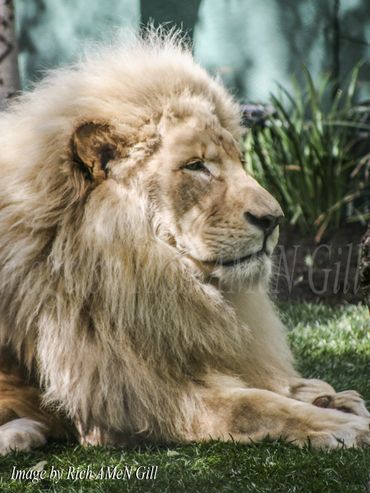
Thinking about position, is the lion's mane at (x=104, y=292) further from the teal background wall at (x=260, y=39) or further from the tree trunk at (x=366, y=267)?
the teal background wall at (x=260, y=39)

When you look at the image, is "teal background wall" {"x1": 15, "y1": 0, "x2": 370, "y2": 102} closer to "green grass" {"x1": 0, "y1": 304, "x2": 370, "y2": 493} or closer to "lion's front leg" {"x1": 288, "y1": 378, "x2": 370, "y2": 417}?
"lion's front leg" {"x1": 288, "y1": 378, "x2": 370, "y2": 417}

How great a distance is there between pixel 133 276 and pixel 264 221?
1.61ft

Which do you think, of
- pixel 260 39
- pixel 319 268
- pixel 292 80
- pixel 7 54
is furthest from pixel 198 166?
pixel 260 39

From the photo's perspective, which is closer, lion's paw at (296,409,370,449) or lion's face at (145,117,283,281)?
lion's paw at (296,409,370,449)

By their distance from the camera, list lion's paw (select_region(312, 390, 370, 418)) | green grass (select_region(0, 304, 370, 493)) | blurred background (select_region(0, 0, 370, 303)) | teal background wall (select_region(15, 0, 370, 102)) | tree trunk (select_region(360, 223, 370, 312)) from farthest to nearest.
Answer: teal background wall (select_region(15, 0, 370, 102))
blurred background (select_region(0, 0, 370, 303))
lion's paw (select_region(312, 390, 370, 418))
green grass (select_region(0, 304, 370, 493))
tree trunk (select_region(360, 223, 370, 312))

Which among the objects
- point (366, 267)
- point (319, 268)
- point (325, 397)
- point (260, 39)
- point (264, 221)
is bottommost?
point (319, 268)

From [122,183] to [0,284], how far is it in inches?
22.2

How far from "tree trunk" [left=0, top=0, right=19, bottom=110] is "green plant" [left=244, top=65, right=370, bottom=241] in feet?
8.98

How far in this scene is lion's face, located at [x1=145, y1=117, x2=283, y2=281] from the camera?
130 inches

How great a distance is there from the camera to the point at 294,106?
8.16 m

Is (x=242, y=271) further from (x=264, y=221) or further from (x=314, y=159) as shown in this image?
(x=314, y=159)

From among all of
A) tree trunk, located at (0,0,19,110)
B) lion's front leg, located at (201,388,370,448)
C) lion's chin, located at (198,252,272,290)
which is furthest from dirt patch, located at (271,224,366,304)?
lion's front leg, located at (201,388,370,448)

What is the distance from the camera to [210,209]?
3344 millimetres

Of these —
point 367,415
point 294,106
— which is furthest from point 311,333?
point 294,106
